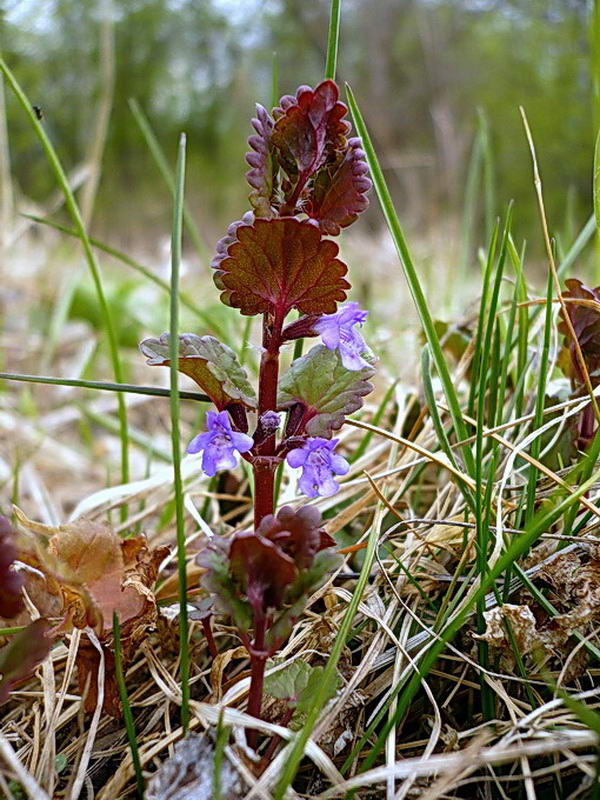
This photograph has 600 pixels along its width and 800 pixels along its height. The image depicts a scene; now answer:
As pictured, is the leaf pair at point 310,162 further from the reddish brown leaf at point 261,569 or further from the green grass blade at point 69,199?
the green grass blade at point 69,199

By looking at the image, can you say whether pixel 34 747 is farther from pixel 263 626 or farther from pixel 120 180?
pixel 120 180

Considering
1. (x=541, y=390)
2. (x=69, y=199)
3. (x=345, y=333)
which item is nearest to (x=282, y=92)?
(x=69, y=199)

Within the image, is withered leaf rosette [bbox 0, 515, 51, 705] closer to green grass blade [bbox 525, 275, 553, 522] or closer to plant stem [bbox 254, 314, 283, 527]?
plant stem [bbox 254, 314, 283, 527]

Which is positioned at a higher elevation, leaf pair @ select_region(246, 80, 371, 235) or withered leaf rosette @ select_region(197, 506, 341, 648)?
leaf pair @ select_region(246, 80, 371, 235)

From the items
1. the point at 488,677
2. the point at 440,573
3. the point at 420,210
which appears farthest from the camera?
the point at 420,210

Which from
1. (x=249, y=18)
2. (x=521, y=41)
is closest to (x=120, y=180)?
(x=249, y=18)

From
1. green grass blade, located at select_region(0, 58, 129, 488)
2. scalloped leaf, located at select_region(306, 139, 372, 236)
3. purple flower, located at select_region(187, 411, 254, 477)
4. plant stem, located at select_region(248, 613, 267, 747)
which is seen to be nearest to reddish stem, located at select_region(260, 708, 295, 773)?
plant stem, located at select_region(248, 613, 267, 747)

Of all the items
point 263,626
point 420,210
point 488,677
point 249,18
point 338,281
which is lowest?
point 488,677
